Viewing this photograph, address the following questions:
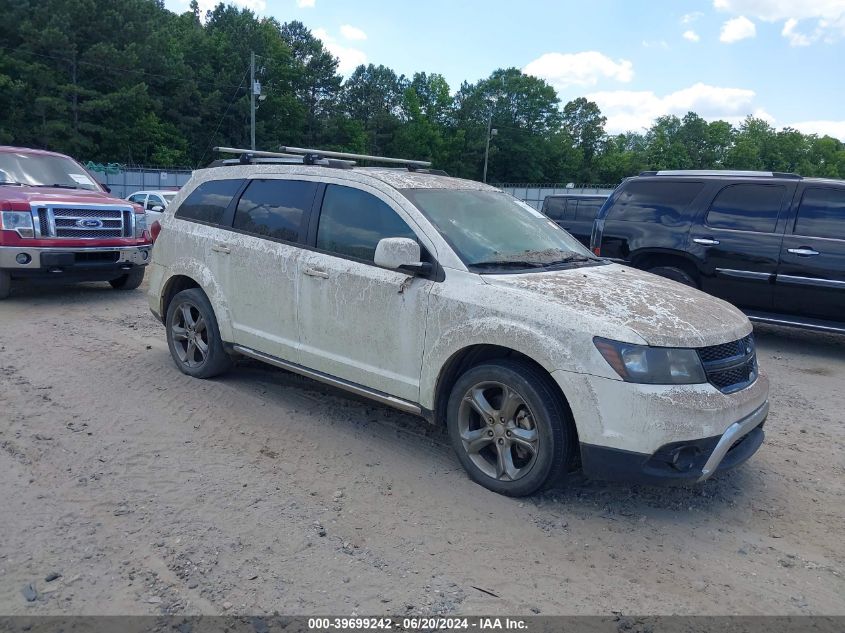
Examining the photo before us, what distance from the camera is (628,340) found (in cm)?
354

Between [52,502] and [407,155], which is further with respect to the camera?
[407,155]

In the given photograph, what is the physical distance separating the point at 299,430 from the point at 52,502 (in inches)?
64.7

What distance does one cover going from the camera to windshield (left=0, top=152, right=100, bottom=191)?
944cm

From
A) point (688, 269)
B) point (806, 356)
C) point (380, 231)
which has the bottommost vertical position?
point (806, 356)

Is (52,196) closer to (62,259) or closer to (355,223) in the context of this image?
(62,259)

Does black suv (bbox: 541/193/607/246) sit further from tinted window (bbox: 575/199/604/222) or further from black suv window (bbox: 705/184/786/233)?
black suv window (bbox: 705/184/786/233)

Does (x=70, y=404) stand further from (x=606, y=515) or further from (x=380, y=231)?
(x=606, y=515)

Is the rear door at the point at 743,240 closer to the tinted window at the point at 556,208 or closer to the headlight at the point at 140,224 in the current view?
the headlight at the point at 140,224

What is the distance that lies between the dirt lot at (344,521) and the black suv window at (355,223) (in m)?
1.31

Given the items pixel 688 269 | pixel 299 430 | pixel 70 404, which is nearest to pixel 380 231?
pixel 299 430

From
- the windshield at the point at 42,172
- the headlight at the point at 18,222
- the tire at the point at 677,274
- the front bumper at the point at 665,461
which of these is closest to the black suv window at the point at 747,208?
the tire at the point at 677,274

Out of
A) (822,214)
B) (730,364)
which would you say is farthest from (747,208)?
(730,364)

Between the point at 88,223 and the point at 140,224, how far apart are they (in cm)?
83

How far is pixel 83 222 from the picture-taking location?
8.98 meters
